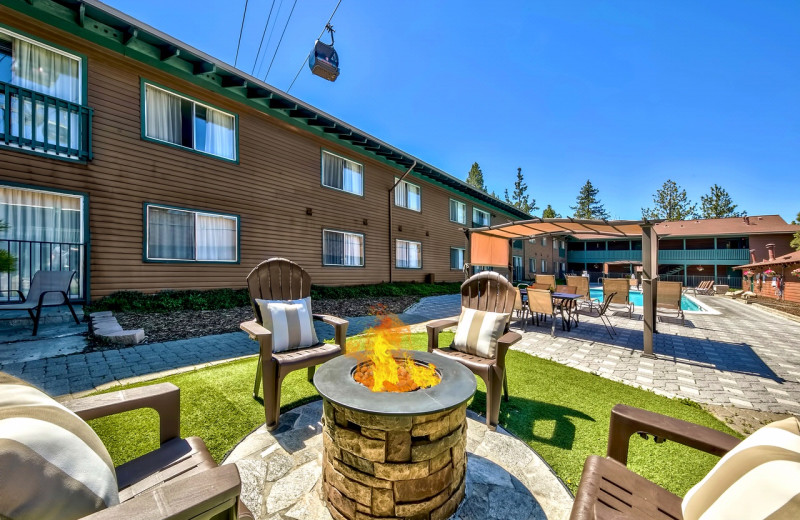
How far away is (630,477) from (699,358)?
4909 mm

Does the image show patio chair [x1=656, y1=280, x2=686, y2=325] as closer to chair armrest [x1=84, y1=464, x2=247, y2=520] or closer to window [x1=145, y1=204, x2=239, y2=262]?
chair armrest [x1=84, y1=464, x2=247, y2=520]

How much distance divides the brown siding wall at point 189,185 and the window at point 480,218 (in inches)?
313

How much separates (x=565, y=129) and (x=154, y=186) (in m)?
17.6

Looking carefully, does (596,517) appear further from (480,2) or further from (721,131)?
(721,131)

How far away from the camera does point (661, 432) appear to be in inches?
52.7

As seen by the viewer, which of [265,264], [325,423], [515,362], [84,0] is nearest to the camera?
[325,423]

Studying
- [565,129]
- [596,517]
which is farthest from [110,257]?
[565,129]

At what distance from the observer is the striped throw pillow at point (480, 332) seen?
284 centimetres

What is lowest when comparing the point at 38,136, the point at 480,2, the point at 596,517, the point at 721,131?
the point at 596,517

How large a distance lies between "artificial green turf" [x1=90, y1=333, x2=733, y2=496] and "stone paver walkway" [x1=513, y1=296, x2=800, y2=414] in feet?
1.94

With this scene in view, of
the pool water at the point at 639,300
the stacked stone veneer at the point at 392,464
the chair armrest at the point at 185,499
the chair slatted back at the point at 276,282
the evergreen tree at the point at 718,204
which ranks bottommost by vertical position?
the pool water at the point at 639,300

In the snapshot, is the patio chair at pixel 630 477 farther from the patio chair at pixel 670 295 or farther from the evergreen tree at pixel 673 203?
the evergreen tree at pixel 673 203

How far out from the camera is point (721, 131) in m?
15.9

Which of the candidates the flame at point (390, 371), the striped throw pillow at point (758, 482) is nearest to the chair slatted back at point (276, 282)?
the flame at point (390, 371)
